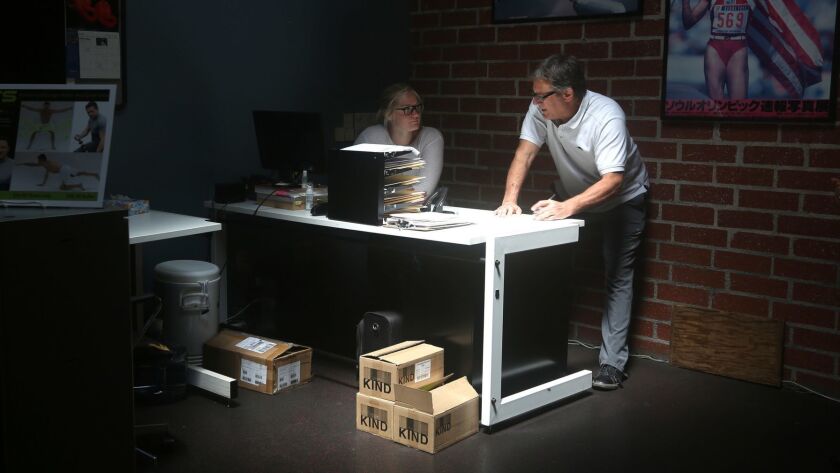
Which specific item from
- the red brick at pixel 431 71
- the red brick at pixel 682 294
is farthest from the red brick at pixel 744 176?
the red brick at pixel 431 71

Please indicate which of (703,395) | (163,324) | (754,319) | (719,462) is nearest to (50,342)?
(163,324)

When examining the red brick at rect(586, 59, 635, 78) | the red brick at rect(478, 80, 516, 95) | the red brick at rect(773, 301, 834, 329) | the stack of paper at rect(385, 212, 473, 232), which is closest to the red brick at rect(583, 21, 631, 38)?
the red brick at rect(586, 59, 635, 78)

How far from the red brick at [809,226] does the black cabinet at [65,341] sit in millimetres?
2725

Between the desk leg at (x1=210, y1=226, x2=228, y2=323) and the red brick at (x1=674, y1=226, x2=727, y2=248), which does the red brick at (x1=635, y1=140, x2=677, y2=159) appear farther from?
the desk leg at (x1=210, y1=226, x2=228, y2=323)

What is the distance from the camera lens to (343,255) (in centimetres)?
496

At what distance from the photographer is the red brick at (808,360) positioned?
374 cm

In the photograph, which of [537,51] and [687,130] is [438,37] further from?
[687,130]

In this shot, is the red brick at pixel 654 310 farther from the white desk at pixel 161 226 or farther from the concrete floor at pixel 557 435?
the white desk at pixel 161 226

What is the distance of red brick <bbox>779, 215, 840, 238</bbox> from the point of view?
3678mm

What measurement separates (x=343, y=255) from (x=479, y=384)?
1.78m

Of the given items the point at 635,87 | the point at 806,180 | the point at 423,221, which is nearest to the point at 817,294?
the point at 806,180

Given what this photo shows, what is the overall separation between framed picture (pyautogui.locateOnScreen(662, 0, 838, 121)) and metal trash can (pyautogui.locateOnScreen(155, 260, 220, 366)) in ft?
7.19

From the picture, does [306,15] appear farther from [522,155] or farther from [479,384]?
[479,384]

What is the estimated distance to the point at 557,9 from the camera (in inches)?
174
